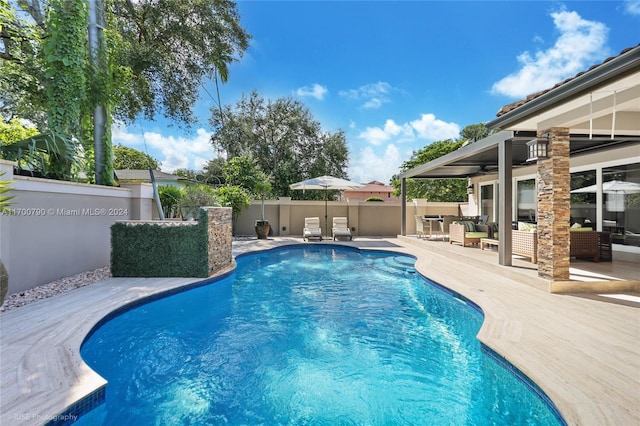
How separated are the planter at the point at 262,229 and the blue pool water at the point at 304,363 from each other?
725 centimetres

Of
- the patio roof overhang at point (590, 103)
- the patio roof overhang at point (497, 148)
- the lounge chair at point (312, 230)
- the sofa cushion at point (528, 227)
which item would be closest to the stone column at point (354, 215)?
the lounge chair at point (312, 230)

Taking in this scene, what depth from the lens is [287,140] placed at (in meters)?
22.4

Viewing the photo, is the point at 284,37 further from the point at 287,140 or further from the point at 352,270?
the point at 352,270

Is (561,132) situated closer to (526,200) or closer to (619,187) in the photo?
(619,187)

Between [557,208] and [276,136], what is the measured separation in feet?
63.1

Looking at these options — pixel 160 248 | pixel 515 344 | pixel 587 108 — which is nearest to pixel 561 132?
pixel 587 108

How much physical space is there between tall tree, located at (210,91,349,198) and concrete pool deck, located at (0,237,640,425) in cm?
1696

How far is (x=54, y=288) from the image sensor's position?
5.68 metres

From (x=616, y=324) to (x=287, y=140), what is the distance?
20434 mm

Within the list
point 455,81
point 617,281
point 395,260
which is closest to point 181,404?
point 617,281

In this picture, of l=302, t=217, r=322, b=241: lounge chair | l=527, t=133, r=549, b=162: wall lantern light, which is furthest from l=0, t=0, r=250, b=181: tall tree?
l=527, t=133, r=549, b=162: wall lantern light

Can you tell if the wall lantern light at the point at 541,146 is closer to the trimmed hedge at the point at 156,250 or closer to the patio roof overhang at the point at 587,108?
the patio roof overhang at the point at 587,108

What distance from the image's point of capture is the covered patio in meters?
3.92

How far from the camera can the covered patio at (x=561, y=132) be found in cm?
392
